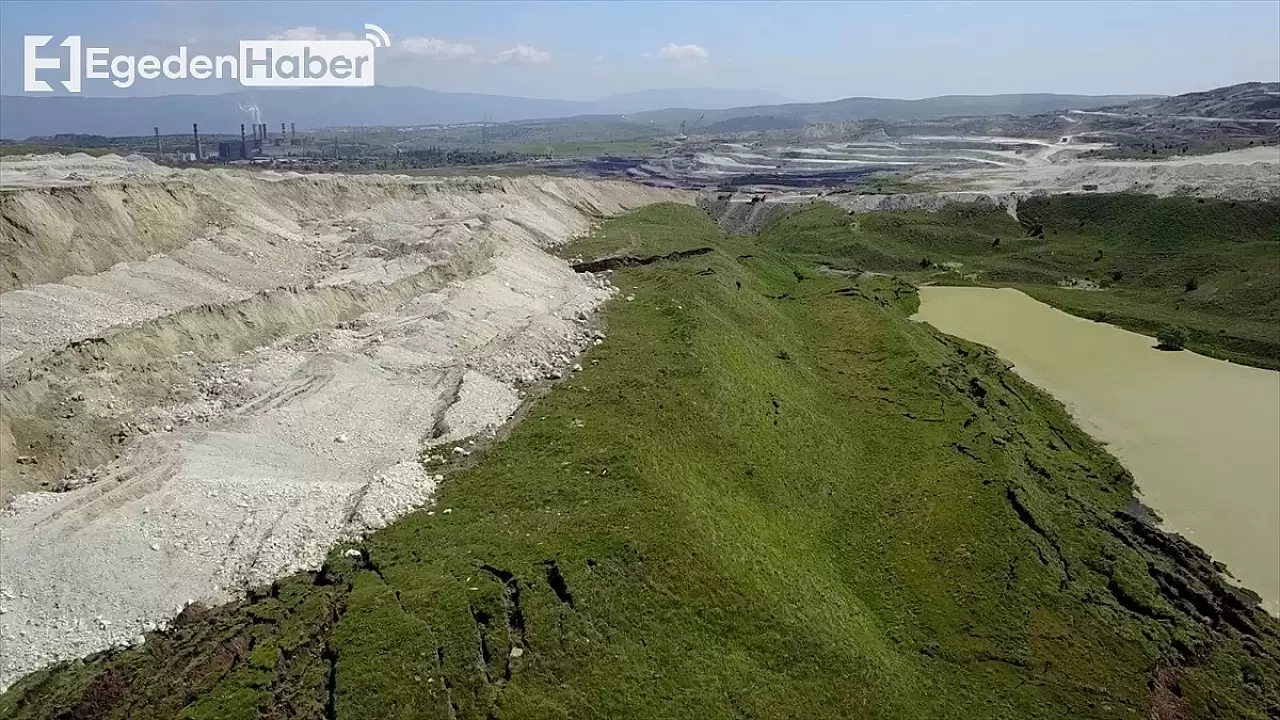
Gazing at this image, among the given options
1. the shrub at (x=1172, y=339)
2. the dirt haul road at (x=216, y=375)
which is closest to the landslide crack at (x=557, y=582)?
the dirt haul road at (x=216, y=375)

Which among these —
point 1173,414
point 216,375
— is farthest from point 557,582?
point 1173,414

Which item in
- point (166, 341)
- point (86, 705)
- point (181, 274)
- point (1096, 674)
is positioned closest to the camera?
point (86, 705)

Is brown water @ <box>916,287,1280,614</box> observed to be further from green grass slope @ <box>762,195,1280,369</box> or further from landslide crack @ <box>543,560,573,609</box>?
landslide crack @ <box>543,560,573,609</box>

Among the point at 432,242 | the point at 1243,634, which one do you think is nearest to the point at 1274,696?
the point at 1243,634

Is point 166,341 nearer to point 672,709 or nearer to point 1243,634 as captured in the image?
point 672,709

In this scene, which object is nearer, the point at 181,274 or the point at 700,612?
the point at 700,612

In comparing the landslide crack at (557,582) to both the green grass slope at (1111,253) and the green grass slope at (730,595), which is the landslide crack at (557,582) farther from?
the green grass slope at (1111,253)

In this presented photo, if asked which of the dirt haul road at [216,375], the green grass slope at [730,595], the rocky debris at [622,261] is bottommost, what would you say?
the green grass slope at [730,595]
